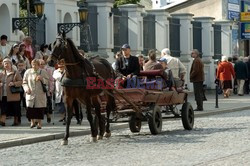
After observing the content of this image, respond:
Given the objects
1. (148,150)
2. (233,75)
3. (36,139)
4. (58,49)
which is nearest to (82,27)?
(233,75)

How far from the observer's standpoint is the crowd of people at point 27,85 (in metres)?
21.6

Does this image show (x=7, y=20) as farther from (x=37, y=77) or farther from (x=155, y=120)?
(x=155, y=120)

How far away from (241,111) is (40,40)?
7245 mm

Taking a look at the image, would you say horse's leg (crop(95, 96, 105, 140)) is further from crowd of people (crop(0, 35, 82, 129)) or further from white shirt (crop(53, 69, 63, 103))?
white shirt (crop(53, 69, 63, 103))

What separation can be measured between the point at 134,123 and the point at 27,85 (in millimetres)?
2973

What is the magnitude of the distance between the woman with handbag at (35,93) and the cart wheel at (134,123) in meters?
2.42

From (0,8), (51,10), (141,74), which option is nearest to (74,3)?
(51,10)

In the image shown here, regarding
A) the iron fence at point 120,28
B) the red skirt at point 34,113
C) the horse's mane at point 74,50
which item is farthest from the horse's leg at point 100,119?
the iron fence at point 120,28

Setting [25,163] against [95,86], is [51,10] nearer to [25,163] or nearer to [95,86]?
[95,86]

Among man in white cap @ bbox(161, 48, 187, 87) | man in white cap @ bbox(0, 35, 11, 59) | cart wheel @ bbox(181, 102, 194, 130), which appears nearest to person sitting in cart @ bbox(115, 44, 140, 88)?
cart wheel @ bbox(181, 102, 194, 130)

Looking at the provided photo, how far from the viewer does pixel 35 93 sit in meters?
21.6

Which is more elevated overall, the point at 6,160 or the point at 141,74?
the point at 141,74

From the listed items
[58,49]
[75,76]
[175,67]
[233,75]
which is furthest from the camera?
[233,75]

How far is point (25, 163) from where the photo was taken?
14930 millimetres
